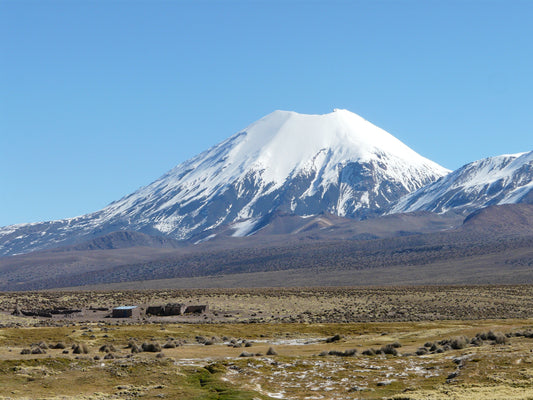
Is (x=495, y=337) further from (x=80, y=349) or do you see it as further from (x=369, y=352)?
(x=80, y=349)

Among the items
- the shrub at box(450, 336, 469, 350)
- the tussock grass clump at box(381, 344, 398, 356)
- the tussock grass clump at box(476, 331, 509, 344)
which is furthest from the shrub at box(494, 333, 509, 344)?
the tussock grass clump at box(381, 344, 398, 356)

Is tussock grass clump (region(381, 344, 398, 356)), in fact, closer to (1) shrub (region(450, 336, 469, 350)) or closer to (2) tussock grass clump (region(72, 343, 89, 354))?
(1) shrub (region(450, 336, 469, 350))

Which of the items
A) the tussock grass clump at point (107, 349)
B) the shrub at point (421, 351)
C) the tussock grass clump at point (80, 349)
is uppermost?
the tussock grass clump at point (80, 349)

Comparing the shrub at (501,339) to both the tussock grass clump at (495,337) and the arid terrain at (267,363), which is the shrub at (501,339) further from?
the arid terrain at (267,363)

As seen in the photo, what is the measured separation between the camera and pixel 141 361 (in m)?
38.5

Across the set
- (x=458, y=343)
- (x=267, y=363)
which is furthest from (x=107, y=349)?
(x=458, y=343)

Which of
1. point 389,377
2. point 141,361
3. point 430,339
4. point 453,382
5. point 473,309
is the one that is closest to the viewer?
point 453,382

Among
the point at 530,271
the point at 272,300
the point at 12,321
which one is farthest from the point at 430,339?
the point at 530,271

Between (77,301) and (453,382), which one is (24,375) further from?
(77,301)

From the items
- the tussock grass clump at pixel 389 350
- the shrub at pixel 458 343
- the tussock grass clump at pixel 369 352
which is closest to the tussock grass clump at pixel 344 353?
the tussock grass clump at pixel 369 352

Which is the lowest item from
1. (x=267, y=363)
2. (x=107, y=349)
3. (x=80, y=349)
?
(x=267, y=363)

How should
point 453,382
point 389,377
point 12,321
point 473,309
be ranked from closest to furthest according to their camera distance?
1. point 453,382
2. point 389,377
3. point 12,321
4. point 473,309

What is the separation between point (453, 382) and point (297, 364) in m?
8.38

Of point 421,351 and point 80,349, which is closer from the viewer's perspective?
point 421,351
